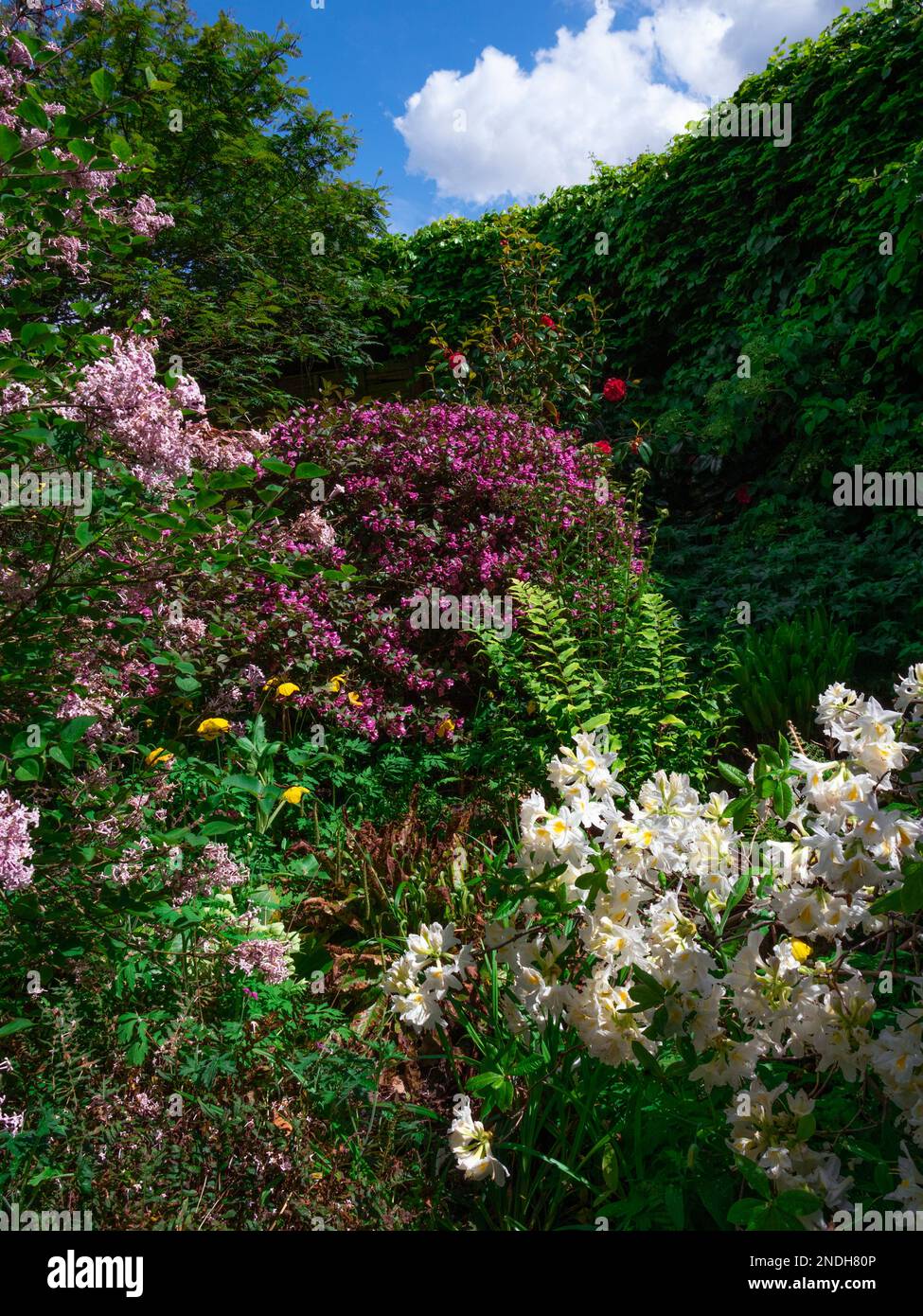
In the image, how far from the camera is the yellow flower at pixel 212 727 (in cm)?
354

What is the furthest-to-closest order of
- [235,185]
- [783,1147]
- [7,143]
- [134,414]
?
[235,185] < [134,414] < [7,143] < [783,1147]

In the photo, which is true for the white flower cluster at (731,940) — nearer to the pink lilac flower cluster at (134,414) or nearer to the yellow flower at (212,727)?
the pink lilac flower cluster at (134,414)

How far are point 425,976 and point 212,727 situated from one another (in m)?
2.06

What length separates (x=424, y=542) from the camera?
4.81 meters

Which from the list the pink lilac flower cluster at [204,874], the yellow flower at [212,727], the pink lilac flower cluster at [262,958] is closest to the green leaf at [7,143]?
the pink lilac flower cluster at [204,874]

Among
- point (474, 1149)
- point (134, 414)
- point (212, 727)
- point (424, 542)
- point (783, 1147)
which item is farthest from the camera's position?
point (424, 542)

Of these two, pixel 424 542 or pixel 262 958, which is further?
pixel 424 542

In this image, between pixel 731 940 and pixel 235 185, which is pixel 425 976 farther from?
pixel 235 185

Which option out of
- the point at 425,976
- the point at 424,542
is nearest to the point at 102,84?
the point at 425,976

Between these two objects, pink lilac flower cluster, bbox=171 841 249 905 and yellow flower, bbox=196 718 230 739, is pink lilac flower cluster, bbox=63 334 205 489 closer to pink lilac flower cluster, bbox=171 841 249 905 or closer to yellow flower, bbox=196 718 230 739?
pink lilac flower cluster, bbox=171 841 249 905

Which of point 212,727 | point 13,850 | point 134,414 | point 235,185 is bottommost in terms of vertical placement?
point 13,850

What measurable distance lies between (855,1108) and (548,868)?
0.75m

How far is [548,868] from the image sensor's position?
5.61ft
